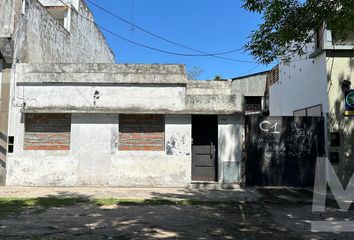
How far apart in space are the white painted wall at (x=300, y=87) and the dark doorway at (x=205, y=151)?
3.22 metres

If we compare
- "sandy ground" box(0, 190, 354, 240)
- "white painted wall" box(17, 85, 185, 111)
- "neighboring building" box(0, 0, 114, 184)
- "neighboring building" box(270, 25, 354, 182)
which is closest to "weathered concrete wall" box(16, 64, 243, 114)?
"white painted wall" box(17, 85, 185, 111)

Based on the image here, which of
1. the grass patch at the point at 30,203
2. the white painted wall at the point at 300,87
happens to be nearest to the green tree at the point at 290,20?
the white painted wall at the point at 300,87

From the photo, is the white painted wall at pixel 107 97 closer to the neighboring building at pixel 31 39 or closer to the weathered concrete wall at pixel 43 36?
the neighboring building at pixel 31 39

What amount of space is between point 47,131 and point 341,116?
9488 mm

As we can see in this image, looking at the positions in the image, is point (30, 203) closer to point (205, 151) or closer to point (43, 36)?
point (205, 151)

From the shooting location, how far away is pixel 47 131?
12516 mm

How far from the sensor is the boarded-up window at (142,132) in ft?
40.7

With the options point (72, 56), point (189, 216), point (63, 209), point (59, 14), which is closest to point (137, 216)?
point (189, 216)

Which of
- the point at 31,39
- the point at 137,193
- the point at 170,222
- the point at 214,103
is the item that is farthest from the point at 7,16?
the point at 170,222

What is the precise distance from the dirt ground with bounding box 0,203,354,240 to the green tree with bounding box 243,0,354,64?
3498mm

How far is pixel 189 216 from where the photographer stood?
7938mm

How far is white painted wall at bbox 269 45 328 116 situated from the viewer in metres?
13.0

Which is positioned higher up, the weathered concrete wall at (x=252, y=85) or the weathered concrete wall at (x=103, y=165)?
the weathered concrete wall at (x=252, y=85)

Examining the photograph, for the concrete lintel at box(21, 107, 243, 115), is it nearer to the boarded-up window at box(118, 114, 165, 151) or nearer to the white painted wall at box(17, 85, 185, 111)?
the white painted wall at box(17, 85, 185, 111)
